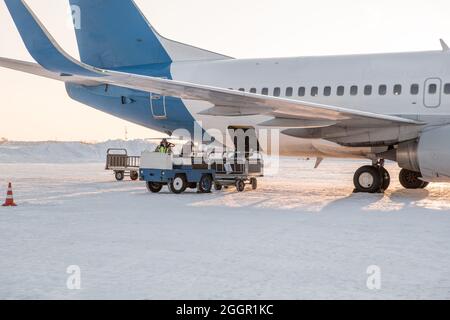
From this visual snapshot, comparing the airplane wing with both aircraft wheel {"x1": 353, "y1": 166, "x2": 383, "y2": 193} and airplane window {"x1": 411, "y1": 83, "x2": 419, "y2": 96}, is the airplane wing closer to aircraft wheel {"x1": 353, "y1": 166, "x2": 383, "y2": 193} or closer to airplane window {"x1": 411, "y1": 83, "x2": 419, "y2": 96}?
airplane window {"x1": 411, "y1": 83, "x2": 419, "y2": 96}

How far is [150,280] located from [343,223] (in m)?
5.08

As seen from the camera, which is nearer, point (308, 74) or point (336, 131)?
point (336, 131)

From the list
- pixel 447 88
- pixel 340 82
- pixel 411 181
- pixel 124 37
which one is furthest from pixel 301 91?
pixel 124 37

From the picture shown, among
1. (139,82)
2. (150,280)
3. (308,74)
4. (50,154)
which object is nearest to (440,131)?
(308,74)

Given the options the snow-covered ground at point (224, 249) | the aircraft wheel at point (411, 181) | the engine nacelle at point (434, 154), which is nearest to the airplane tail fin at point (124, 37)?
the aircraft wheel at point (411, 181)

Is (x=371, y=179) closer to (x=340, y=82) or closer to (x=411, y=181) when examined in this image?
(x=411, y=181)

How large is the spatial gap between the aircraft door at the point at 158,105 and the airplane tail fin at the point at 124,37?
1.71 m

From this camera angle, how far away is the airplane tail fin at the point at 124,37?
20.3 metres

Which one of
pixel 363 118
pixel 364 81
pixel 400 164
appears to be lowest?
pixel 400 164

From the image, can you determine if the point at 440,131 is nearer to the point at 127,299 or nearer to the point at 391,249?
the point at 391,249

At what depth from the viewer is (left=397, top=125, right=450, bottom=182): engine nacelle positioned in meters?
13.7

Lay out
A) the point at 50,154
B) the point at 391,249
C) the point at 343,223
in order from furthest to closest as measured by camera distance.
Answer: the point at 50,154
the point at 343,223
the point at 391,249

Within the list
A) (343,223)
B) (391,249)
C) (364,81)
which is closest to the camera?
(391,249)

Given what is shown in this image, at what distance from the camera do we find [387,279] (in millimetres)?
5785
